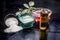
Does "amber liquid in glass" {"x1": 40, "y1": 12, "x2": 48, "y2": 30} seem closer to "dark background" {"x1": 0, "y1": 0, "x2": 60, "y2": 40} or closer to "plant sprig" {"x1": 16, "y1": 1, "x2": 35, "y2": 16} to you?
"plant sprig" {"x1": 16, "y1": 1, "x2": 35, "y2": 16}

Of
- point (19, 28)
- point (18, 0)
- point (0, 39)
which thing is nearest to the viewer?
point (0, 39)

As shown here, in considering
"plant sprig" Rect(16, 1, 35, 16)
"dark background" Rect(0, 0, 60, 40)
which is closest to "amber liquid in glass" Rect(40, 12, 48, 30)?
"plant sprig" Rect(16, 1, 35, 16)

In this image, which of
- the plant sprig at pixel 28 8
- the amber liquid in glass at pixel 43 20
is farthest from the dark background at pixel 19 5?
the amber liquid in glass at pixel 43 20

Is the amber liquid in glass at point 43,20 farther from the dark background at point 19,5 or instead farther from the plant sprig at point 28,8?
the dark background at point 19,5

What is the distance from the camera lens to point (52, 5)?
1.65 metres

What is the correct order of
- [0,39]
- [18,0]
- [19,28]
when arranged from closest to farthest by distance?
[0,39], [19,28], [18,0]

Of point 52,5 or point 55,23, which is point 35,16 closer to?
point 55,23

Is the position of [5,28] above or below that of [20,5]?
below

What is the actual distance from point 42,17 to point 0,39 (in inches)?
13.4

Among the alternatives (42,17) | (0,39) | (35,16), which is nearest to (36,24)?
(35,16)

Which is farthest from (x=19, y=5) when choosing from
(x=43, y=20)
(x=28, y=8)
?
(x=43, y=20)

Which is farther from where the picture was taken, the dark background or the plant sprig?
the dark background

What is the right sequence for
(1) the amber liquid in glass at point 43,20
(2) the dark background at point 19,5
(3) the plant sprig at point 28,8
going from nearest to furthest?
1. (1) the amber liquid in glass at point 43,20
2. (3) the plant sprig at point 28,8
3. (2) the dark background at point 19,5

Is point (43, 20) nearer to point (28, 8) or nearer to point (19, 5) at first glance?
point (28, 8)
